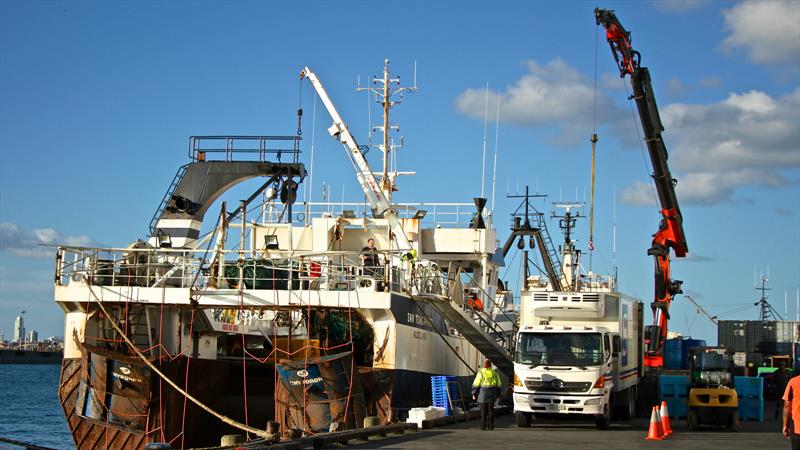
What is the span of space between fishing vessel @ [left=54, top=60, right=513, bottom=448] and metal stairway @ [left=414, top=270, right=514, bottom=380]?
6cm

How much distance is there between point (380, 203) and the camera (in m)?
33.4

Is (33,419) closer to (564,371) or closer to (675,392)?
(675,392)

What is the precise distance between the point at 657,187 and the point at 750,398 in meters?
8.65

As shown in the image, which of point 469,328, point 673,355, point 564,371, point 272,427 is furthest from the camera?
point 673,355

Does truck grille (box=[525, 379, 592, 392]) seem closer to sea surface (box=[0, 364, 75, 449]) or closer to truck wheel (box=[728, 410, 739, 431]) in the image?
truck wheel (box=[728, 410, 739, 431])

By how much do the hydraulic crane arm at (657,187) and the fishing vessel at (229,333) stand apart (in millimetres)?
8261

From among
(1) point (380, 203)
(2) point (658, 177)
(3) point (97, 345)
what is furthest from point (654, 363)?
(3) point (97, 345)

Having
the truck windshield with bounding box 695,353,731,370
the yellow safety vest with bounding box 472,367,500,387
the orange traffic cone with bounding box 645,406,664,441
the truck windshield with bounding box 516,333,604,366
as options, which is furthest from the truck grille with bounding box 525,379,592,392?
the truck windshield with bounding box 695,353,731,370

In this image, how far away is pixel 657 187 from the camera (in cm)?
3559

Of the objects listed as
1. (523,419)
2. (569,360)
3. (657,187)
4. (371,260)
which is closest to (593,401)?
(569,360)

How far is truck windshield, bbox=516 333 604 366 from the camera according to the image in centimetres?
2320

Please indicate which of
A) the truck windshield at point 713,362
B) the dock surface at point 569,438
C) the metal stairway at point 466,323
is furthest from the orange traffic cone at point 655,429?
the metal stairway at point 466,323

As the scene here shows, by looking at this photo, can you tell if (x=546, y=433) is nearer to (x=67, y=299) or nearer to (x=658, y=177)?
(x=67, y=299)

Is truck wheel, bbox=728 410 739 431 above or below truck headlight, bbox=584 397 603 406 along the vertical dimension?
below
